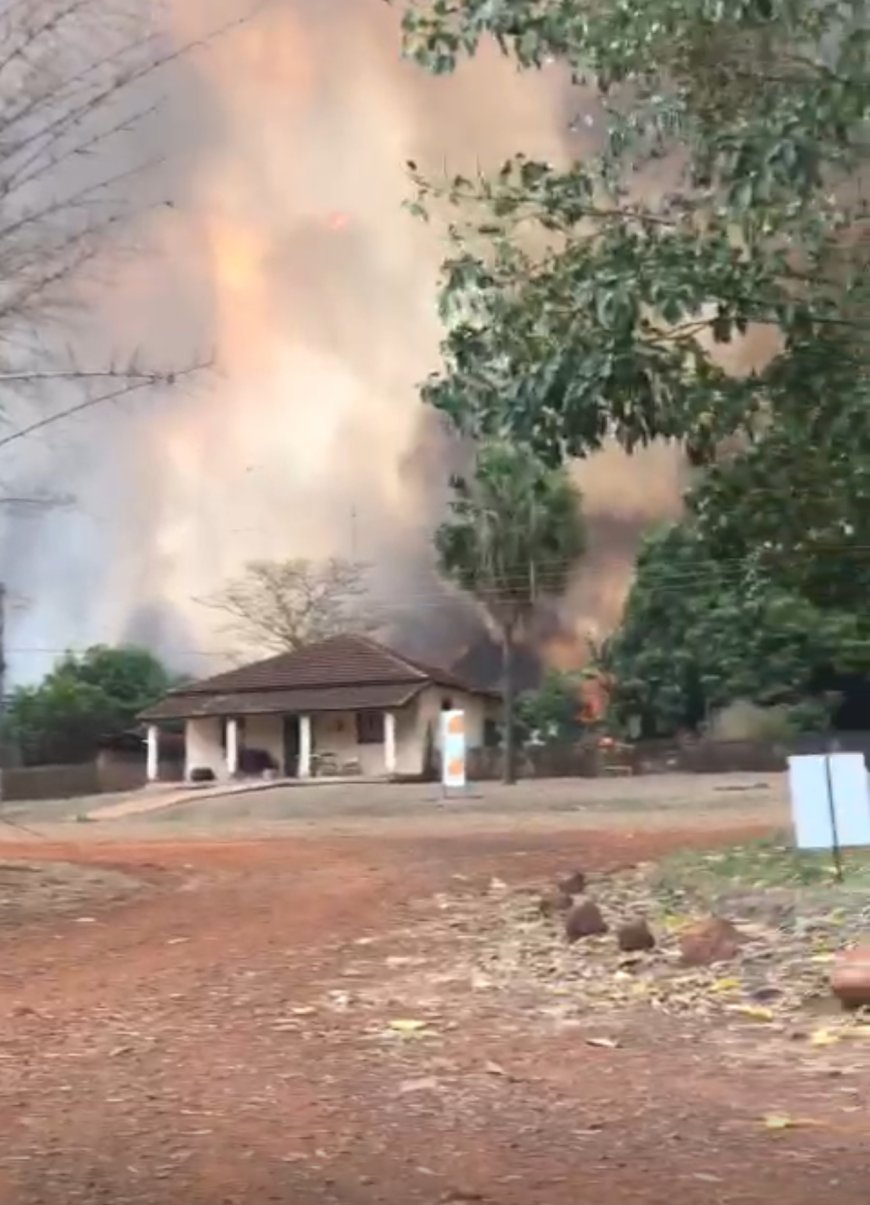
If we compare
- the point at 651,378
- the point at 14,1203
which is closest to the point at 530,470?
the point at 651,378

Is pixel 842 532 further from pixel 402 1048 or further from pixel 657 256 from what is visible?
pixel 402 1048

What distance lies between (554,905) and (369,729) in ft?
114

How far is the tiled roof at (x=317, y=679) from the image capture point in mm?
46219

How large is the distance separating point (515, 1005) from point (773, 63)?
17.1ft

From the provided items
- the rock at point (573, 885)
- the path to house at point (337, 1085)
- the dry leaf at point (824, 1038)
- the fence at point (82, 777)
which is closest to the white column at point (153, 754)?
the fence at point (82, 777)

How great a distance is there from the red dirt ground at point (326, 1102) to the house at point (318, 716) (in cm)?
3479

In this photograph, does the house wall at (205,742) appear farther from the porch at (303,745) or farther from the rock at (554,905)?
the rock at (554,905)

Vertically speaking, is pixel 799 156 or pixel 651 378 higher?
pixel 799 156

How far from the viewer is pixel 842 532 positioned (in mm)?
11414

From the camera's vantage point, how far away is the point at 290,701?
4644 centimetres

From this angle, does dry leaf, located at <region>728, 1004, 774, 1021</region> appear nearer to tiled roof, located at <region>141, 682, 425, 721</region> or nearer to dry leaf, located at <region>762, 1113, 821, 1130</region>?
dry leaf, located at <region>762, 1113, 821, 1130</region>

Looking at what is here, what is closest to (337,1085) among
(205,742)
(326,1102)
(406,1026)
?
(326,1102)

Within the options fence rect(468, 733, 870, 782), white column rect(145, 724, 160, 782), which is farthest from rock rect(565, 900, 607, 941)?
white column rect(145, 724, 160, 782)

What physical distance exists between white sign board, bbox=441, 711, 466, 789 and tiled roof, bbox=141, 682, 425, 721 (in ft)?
32.8
